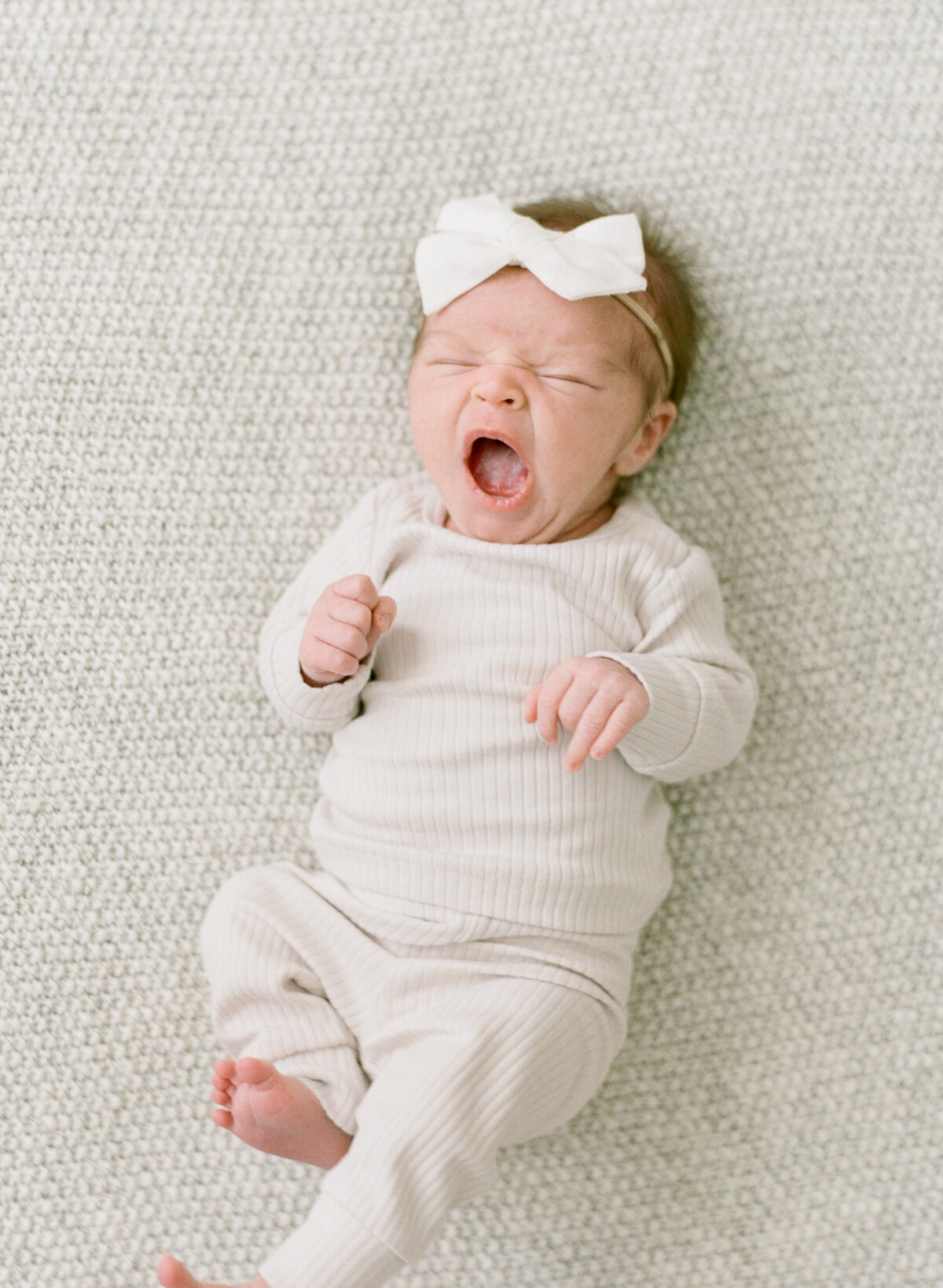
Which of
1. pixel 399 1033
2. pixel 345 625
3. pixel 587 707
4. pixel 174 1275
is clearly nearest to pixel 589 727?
pixel 587 707

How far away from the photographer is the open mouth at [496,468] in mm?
1188

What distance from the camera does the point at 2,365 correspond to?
131 cm

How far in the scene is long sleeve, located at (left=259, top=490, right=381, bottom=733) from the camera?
1.17m

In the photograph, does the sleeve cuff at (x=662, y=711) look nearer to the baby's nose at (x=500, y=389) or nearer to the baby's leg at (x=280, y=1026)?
the baby's nose at (x=500, y=389)

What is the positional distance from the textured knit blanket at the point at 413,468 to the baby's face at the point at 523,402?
0.15m

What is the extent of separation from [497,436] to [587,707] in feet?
0.93

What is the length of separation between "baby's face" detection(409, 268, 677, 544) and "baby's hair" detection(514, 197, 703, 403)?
32 millimetres

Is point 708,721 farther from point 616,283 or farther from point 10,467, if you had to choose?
point 10,467

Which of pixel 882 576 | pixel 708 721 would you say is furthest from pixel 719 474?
pixel 708 721

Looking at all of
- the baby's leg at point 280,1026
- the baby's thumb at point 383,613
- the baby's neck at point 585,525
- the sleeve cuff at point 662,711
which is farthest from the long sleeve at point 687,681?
the baby's leg at point 280,1026

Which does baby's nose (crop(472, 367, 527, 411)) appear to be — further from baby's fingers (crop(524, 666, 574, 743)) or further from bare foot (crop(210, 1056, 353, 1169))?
bare foot (crop(210, 1056, 353, 1169))

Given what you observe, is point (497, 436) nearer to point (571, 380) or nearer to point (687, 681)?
point (571, 380)

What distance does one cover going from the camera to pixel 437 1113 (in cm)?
103

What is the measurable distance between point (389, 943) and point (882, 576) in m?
0.68
